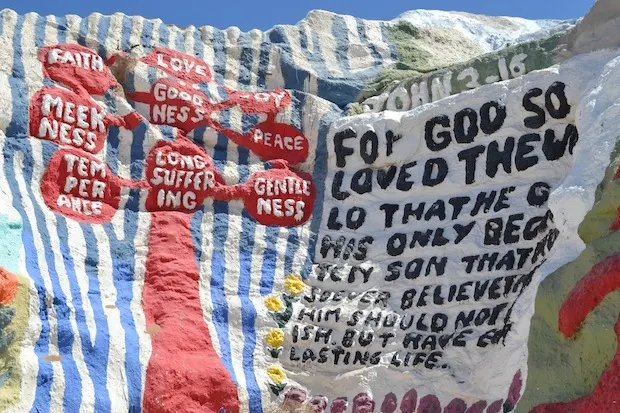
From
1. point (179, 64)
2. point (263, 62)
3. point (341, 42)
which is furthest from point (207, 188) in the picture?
point (341, 42)

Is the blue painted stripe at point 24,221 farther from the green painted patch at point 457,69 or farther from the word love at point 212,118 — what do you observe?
the green painted patch at point 457,69

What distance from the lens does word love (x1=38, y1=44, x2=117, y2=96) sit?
10.4 metres

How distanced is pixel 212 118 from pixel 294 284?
2.38 metres

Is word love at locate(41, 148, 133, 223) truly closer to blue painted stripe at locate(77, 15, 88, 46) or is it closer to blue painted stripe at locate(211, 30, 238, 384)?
blue painted stripe at locate(211, 30, 238, 384)

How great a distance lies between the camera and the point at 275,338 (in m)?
9.21

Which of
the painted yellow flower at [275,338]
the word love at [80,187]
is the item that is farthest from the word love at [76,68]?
the painted yellow flower at [275,338]

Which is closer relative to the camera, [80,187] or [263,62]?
[80,187]

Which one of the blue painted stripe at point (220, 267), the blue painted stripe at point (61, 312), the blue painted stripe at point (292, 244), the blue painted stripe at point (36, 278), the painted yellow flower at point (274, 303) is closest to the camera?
the blue painted stripe at point (36, 278)

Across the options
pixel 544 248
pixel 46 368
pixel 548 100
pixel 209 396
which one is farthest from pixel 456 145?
pixel 46 368

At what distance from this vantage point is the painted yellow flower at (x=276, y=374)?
8906 millimetres

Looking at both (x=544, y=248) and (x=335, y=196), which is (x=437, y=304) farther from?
(x=335, y=196)

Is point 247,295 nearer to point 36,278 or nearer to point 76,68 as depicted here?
point 36,278

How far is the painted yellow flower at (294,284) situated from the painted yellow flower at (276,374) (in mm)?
923

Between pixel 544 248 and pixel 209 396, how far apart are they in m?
3.38
